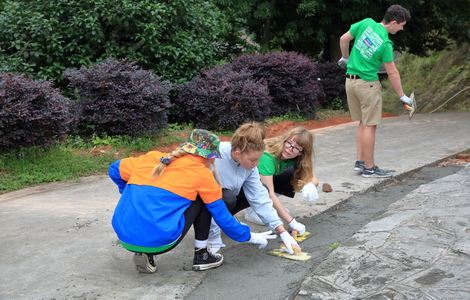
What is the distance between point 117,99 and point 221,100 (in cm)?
170

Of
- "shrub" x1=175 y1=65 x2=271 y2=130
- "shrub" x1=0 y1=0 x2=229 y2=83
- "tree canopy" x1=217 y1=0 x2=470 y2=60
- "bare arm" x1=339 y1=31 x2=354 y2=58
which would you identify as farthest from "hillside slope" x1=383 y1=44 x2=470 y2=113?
"bare arm" x1=339 y1=31 x2=354 y2=58

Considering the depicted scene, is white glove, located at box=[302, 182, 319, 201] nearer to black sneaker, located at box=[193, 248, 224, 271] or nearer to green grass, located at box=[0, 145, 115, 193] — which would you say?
black sneaker, located at box=[193, 248, 224, 271]

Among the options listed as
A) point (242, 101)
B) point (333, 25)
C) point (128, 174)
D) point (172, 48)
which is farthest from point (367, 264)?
point (333, 25)

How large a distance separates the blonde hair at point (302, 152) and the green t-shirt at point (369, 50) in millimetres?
→ 1951

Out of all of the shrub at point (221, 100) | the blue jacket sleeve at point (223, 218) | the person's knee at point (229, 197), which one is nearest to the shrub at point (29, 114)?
the shrub at point (221, 100)

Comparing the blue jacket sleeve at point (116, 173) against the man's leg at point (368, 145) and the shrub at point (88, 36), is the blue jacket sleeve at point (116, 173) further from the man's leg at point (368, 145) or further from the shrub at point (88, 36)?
the shrub at point (88, 36)

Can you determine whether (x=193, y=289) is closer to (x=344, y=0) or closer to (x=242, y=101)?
(x=242, y=101)

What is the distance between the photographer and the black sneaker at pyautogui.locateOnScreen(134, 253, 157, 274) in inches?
139

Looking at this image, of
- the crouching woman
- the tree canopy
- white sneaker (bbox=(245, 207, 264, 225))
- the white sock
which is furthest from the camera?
the tree canopy

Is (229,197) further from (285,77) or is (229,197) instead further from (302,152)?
(285,77)

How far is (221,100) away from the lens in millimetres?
8375

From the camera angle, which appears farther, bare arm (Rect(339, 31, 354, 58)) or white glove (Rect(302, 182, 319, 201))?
bare arm (Rect(339, 31, 354, 58))

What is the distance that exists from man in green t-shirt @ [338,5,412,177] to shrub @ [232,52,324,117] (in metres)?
3.56

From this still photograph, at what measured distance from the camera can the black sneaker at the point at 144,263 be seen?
3543 mm
